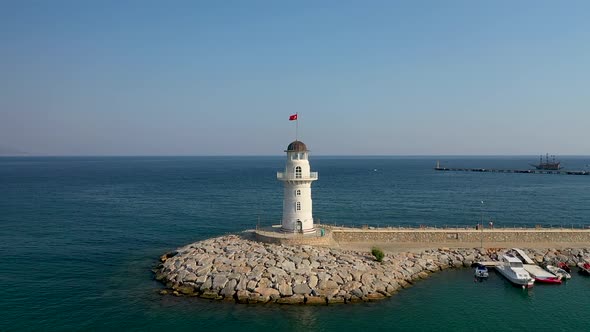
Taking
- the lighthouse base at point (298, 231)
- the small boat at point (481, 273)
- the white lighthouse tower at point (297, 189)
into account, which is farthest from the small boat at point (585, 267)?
the white lighthouse tower at point (297, 189)

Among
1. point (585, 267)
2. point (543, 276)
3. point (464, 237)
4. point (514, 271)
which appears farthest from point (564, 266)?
point (464, 237)

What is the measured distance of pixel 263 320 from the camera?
25.6 metres

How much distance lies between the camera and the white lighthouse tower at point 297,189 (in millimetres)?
36969

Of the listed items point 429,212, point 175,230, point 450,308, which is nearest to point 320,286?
point 450,308

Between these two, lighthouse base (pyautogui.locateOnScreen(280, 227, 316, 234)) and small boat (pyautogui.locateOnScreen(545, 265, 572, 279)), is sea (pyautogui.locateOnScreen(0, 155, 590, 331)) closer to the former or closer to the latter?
small boat (pyautogui.locateOnScreen(545, 265, 572, 279))

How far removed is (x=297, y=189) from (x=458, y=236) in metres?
16.8

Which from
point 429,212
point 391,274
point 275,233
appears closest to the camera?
point 391,274

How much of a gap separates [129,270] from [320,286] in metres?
17.4

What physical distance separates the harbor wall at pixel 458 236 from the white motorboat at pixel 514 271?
5.24 m

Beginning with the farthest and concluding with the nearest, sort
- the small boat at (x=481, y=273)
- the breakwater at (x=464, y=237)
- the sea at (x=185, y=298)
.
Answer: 1. the breakwater at (x=464, y=237)
2. the small boat at (x=481, y=273)
3. the sea at (x=185, y=298)

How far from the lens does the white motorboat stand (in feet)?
103

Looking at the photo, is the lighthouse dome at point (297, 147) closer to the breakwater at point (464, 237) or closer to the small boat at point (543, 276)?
the breakwater at point (464, 237)

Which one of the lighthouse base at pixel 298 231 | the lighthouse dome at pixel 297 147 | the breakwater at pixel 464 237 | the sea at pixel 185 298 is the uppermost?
the lighthouse dome at pixel 297 147

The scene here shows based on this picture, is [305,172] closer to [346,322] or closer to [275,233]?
[275,233]
